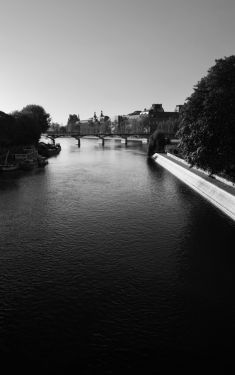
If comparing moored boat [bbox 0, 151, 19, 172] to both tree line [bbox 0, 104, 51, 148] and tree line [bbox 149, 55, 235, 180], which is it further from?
tree line [bbox 149, 55, 235, 180]

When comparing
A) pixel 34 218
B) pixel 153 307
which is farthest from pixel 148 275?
pixel 34 218

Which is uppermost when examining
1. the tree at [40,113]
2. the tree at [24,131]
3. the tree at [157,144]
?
the tree at [40,113]

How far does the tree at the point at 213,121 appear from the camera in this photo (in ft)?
171

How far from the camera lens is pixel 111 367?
61.3ft

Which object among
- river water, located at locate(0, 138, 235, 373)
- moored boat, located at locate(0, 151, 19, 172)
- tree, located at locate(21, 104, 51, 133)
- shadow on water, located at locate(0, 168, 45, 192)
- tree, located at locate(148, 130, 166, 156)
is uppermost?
tree, located at locate(21, 104, 51, 133)

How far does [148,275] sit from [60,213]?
23146 millimetres

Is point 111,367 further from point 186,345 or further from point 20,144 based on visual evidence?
point 20,144

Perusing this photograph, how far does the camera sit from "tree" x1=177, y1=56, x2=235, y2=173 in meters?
52.2

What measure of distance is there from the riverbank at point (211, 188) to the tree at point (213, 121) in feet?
12.2

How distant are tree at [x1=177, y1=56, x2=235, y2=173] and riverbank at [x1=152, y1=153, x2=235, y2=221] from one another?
371 centimetres

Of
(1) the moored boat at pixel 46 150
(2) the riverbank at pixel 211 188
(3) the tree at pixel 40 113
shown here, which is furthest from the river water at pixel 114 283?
(3) the tree at pixel 40 113

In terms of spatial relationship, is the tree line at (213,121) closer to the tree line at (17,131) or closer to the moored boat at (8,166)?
the moored boat at (8,166)

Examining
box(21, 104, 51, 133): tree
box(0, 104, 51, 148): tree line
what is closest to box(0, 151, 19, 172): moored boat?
box(0, 104, 51, 148): tree line

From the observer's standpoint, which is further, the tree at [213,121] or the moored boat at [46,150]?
the moored boat at [46,150]
